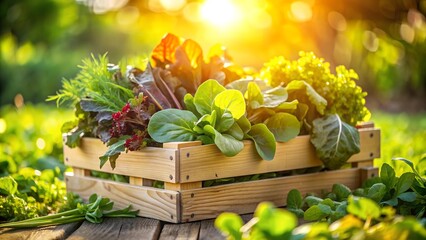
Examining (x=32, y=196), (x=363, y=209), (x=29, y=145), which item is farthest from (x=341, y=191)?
(x=29, y=145)

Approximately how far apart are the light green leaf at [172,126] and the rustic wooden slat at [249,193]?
245 millimetres

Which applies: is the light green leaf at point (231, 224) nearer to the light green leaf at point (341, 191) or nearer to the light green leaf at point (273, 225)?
the light green leaf at point (273, 225)

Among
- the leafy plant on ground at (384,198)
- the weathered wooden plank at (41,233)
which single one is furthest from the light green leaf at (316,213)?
the weathered wooden plank at (41,233)

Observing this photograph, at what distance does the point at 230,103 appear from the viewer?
2666mm

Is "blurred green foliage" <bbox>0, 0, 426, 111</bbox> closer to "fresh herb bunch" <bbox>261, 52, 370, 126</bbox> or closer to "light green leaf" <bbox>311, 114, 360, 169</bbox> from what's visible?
"fresh herb bunch" <bbox>261, 52, 370, 126</bbox>

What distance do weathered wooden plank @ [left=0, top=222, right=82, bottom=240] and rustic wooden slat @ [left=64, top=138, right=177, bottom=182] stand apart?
1.16 feet

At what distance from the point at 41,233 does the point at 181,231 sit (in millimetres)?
593

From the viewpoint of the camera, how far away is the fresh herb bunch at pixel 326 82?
3168 mm

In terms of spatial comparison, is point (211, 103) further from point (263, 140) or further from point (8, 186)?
point (8, 186)

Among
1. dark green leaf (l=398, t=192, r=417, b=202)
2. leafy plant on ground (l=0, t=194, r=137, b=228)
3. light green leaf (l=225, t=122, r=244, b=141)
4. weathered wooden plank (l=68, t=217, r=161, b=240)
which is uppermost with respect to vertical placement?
light green leaf (l=225, t=122, r=244, b=141)

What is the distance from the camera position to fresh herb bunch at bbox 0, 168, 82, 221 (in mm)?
2797

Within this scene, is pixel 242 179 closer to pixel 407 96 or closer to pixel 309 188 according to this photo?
pixel 309 188

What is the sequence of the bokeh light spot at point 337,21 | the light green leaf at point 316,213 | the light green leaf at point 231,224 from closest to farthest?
the light green leaf at point 231,224, the light green leaf at point 316,213, the bokeh light spot at point 337,21

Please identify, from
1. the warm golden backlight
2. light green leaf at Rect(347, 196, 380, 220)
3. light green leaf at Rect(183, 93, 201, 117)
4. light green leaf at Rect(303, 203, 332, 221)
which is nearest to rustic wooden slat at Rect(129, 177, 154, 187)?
light green leaf at Rect(183, 93, 201, 117)
